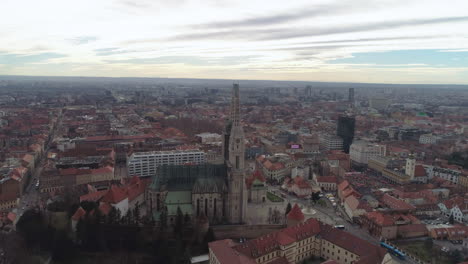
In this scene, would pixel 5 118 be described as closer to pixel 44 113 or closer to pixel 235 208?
pixel 44 113

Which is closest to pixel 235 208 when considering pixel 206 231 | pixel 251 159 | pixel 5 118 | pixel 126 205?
pixel 206 231

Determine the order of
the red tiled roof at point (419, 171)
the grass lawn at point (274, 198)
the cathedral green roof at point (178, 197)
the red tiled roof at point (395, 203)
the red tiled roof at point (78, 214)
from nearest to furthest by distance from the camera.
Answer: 1. the red tiled roof at point (78, 214)
2. the cathedral green roof at point (178, 197)
3. the red tiled roof at point (395, 203)
4. the grass lawn at point (274, 198)
5. the red tiled roof at point (419, 171)

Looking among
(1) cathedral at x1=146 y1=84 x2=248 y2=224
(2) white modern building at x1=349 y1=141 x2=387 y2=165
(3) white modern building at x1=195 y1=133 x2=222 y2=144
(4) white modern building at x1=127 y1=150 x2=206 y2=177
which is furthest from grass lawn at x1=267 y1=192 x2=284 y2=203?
(3) white modern building at x1=195 y1=133 x2=222 y2=144

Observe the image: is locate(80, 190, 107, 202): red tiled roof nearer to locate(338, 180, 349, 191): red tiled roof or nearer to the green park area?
locate(338, 180, 349, 191): red tiled roof

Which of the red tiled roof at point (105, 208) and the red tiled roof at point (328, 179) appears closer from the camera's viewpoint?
the red tiled roof at point (105, 208)

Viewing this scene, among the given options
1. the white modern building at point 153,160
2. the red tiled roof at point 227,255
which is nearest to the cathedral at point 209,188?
the red tiled roof at point 227,255

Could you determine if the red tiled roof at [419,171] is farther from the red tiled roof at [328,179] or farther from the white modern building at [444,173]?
the red tiled roof at [328,179]
